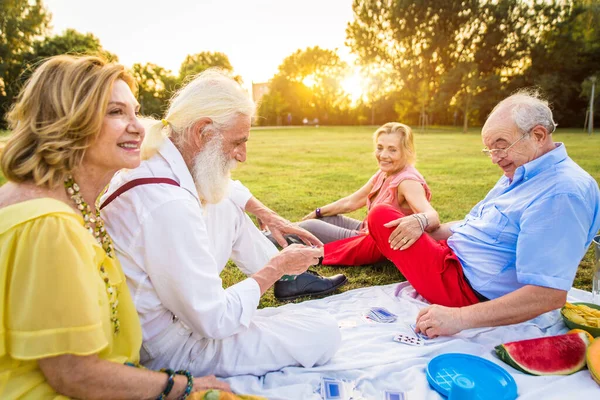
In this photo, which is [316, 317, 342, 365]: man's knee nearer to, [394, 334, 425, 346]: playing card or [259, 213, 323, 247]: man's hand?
[394, 334, 425, 346]: playing card

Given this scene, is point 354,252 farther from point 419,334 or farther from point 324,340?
point 324,340

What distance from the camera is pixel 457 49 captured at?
42.6m

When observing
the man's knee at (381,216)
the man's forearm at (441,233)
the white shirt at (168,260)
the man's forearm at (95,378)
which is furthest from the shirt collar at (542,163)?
the man's forearm at (95,378)

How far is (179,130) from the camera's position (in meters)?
2.43

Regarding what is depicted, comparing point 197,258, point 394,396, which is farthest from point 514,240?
point 197,258

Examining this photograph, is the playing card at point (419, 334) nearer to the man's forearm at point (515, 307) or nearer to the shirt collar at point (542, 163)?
the man's forearm at point (515, 307)

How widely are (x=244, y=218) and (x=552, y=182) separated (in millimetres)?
2261

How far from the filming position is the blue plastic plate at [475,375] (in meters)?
2.21

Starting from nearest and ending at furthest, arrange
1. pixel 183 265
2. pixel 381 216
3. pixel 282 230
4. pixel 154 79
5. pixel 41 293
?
pixel 41 293
pixel 183 265
pixel 381 216
pixel 282 230
pixel 154 79

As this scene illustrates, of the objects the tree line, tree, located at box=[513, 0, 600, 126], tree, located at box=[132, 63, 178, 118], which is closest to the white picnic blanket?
the tree line

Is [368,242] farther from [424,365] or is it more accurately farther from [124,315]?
[124,315]

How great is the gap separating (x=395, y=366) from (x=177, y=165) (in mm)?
1762

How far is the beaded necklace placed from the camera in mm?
1693

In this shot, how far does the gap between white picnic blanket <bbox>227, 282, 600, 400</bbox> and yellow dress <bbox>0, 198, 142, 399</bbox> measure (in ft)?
3.52
